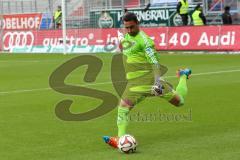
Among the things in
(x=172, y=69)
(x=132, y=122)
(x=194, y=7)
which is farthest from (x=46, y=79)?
(x=194, y=7)

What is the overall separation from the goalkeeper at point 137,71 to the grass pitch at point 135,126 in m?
0.60

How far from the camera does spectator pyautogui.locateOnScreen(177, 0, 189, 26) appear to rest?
3809 cm

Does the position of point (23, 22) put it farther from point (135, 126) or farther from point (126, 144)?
point (126, 144)

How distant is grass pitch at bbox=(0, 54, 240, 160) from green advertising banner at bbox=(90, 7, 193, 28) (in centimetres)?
1977

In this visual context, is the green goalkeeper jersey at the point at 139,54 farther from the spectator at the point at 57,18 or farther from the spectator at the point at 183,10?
the spectator at the point at 57,18

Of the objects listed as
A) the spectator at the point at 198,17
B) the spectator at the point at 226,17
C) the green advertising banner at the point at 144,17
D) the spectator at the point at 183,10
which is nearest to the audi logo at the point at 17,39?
the green advertising banner at the point at 144,17

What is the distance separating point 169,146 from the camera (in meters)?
10.2

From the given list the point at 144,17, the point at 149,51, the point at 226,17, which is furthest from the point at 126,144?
the point at 144,17

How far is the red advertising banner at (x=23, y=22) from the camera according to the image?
44.2 metres

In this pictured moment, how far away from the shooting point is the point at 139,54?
33.3 ft

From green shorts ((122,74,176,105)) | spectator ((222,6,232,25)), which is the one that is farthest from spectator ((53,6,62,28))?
green shorts ((122,74,176,105))

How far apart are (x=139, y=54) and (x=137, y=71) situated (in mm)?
271

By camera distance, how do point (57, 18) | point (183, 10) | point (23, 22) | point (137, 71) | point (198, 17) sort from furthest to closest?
point (57, 18) < point (23, 22) < point (183, 10) < point (198, 17) < point (137, 71)

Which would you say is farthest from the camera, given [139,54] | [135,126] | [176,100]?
[135,126]
